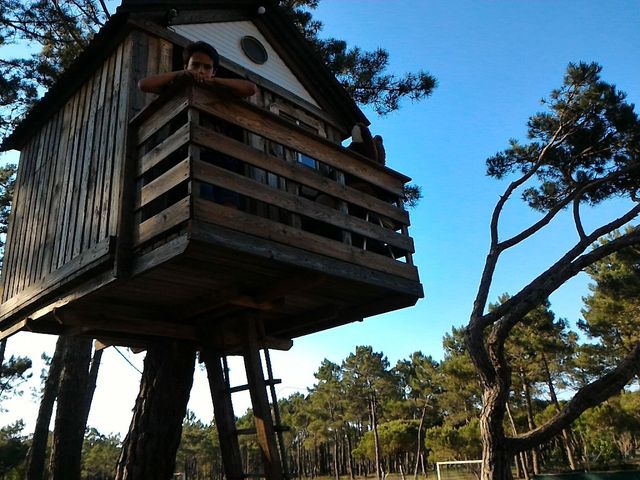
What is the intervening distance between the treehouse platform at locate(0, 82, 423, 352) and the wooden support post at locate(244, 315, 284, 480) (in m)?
0.27

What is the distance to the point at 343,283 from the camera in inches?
219

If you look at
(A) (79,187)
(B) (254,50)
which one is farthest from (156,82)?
(B) (254,50)

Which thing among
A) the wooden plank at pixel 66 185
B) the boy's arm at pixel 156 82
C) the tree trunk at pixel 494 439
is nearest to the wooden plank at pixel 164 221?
the boy's arm at pixel 156 82

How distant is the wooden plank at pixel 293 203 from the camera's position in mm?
4469

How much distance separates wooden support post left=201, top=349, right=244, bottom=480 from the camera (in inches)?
234

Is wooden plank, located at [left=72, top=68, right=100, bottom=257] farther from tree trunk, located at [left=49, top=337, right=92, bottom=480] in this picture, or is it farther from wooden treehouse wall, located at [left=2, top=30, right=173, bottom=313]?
tree trunk, located at [left=49, top=337, right=92, bottom=480]

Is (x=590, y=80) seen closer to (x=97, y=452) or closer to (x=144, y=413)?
(x=144, y=413)

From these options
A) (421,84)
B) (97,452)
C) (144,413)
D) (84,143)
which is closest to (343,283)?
(144,413)

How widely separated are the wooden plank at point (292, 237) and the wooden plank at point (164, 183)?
320 mm

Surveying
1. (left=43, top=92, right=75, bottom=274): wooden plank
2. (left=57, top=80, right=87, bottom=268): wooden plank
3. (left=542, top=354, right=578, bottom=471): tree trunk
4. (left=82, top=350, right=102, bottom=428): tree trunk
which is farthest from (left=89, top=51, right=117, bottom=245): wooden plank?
(left=542, top=354, right=578, bottom=471): tree trunk

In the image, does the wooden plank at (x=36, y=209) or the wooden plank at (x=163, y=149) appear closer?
the wooden plank at (x=163, y=149)

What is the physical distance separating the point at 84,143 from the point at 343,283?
12.2ft

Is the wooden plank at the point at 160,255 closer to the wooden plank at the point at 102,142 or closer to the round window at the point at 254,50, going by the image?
the wooden plank at the point at 102,142

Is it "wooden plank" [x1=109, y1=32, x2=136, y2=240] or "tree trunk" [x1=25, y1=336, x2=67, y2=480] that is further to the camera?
"tree trunk" [x1=25, y1=336, x2=67, y2=480]
